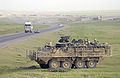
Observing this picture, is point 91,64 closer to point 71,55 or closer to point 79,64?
point 79,64

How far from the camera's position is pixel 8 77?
25500mm

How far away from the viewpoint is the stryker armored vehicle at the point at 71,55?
1222 inches

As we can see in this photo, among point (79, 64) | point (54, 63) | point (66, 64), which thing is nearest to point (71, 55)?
point (66, 64)

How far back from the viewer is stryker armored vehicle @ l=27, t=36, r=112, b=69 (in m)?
31.0

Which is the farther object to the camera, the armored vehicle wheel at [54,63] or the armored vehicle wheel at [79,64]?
the armored vehicle wheel at [79,64]

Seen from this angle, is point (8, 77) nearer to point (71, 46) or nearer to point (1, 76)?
point (1, 76)

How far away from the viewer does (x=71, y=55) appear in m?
31.7

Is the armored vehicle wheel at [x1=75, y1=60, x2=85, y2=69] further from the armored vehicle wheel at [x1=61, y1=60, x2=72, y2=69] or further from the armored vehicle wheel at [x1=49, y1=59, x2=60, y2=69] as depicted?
the armored vehicle wheel at [x1=49, y1=59, x2=60, y2=69]

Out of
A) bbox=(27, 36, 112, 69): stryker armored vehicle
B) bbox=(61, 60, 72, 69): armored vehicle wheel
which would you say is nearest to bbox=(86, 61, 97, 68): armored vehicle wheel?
bbox=(27, 36, 112, 69): stryker armored vehicle

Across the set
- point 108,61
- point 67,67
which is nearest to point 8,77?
point 67,67

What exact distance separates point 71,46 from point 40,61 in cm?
357

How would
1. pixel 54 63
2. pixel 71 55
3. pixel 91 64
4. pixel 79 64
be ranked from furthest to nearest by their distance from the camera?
pixel 91 64
pixel 79 64
pixel 71 55
pixel 54 63

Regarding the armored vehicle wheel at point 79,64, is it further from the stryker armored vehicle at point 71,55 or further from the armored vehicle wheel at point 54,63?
the armored vehicle wheel at point 54,63

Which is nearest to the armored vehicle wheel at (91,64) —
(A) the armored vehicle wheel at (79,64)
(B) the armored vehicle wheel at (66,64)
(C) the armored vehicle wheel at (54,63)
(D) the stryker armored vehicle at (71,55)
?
(D) the stryker armored vehicle at (71,55)
